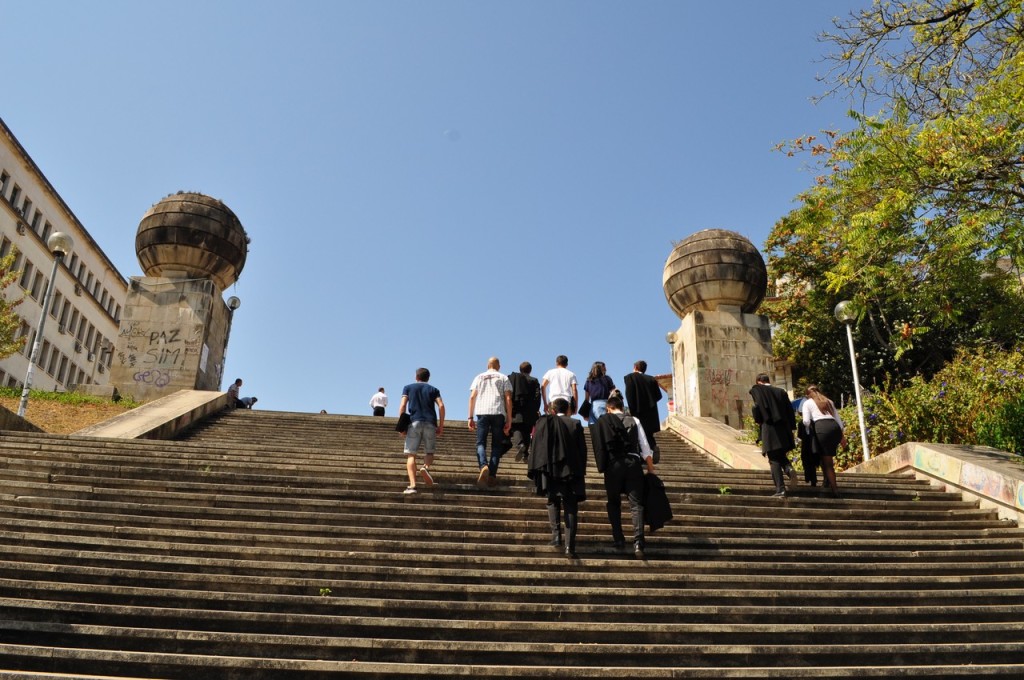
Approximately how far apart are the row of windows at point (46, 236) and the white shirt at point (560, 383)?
1098 inches

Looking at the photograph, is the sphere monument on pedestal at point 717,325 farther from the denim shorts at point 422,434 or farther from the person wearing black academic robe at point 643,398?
the denim shorts at point 422,434

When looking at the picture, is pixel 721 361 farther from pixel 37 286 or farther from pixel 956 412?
pixel 37 286

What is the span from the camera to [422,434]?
338 inches

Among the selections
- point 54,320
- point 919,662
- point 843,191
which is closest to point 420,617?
point 919,662

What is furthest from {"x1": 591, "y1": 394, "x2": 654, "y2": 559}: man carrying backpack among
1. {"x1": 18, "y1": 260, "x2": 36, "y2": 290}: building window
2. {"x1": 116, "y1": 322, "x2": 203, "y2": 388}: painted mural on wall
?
{"x1": 18, "y1": 260, "x2": 36, "y2": 290}: building window

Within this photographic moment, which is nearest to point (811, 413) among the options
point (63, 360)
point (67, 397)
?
point (67, 397)

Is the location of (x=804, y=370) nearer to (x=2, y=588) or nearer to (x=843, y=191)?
(x=843, y=191)

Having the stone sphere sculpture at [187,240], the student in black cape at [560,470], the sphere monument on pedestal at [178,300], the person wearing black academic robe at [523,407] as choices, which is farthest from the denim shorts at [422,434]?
the stone sphere sculpture at [187,240]

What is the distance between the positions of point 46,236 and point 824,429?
43592 mm

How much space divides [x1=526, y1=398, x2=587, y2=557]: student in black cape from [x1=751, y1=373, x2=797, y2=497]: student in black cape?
3137mm

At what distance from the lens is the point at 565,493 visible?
22.5ft

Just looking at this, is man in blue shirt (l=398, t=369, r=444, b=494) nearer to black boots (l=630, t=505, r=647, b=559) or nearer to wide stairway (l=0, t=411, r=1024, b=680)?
wide stairway (l=0, t=411, r=1024, b=680)

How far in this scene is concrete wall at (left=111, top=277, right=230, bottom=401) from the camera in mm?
18969

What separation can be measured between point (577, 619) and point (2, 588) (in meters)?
4.03
